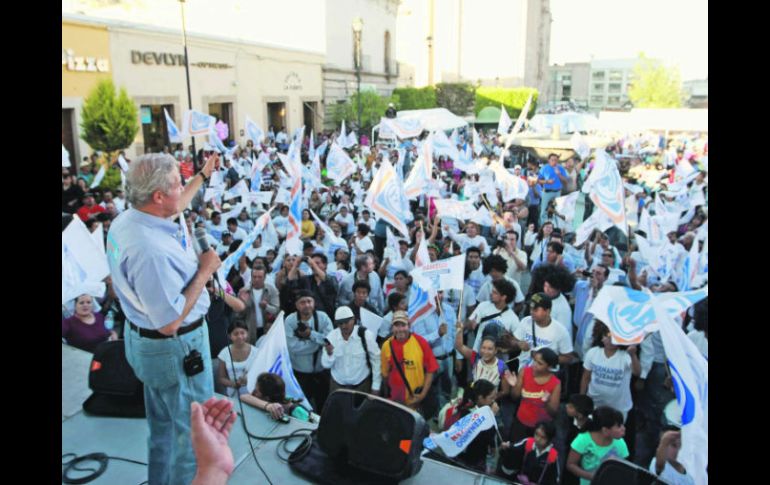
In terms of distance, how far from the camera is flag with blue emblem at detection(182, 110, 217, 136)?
43.2 ft

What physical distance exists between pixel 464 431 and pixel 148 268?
2.66 meters

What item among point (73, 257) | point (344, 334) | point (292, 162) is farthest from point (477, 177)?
point (73, 257)

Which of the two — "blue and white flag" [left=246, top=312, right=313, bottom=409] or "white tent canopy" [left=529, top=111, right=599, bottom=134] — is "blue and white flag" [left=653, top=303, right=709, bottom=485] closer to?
"blue and white flag" [left=246, top=312, right=313, bottom=409]

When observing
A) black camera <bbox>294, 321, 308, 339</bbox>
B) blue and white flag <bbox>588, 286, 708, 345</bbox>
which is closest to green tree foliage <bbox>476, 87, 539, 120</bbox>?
black camera <bbox>294, 321, 308, 339</bbox>

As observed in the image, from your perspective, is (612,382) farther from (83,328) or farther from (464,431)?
(83,328)

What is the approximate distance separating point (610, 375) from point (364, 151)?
15.8m

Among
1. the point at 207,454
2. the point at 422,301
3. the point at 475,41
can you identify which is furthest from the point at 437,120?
the point at 475,41

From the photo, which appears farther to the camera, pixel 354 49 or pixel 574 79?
pixel 574 79

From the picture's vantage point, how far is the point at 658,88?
57625 mm

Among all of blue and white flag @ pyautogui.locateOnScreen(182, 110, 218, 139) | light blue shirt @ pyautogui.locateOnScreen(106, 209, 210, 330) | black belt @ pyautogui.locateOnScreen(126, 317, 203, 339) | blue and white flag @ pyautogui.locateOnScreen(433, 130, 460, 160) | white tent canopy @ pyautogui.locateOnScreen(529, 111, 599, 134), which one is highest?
white tent canopy @ pyautogui.locateOnScreen(529, 111, 599, 134)

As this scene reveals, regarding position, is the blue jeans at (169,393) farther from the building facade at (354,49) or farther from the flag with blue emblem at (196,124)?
the building facade at (354,49)

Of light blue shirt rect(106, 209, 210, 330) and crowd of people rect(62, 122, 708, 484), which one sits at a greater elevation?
light blue shirt rect(106, 209, 210, 330)

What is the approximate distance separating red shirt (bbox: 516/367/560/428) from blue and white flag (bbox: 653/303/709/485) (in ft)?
5.01

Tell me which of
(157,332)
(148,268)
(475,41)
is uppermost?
(475,41)
